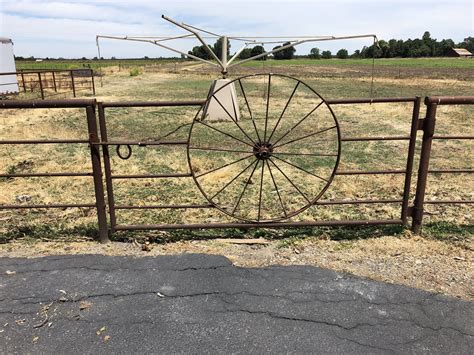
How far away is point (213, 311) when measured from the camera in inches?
111

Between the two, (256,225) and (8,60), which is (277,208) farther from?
(8,60)

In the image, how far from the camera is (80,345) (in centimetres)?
251

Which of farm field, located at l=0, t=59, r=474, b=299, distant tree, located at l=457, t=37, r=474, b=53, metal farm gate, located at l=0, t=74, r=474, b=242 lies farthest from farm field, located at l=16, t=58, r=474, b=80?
distant tree, located at l=457, t=37, r=474, b=53

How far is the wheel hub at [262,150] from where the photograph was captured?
382 cm

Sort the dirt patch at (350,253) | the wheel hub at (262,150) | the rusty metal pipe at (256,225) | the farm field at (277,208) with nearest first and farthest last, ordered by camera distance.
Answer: the dirt patch at (350,253) < the farm field at (277,208) < the wheel hub at (262,150) < the rusty metal pipe at (256,225)

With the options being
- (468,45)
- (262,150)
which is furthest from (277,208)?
(468,45)

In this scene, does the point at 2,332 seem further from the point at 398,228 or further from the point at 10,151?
the point at 10,151

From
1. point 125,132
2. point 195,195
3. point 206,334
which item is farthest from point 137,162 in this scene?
point 206,334

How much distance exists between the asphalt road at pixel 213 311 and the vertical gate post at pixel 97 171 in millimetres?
488

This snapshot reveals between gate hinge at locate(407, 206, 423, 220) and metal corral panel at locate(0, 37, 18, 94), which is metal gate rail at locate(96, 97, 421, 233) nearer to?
gate hinge at locate(407, 206, 423, 220)

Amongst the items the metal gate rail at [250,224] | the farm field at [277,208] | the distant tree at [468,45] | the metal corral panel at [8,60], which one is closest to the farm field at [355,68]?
the metal corral panel at [8,60]

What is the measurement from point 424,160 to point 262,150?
156 centimetres

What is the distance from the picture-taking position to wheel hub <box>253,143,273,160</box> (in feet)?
12.5

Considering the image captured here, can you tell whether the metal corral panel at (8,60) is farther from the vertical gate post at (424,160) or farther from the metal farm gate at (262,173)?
the vertical gate post at (424,160)
